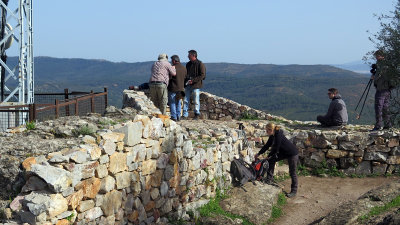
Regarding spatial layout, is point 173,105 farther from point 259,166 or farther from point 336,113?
point 336,113

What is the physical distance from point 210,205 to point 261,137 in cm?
527

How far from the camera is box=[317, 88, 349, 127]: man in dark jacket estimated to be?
15044mm

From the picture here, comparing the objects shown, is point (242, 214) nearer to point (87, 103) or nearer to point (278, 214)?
point (278, 214)

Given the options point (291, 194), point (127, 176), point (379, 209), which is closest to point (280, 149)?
point (291, 194)

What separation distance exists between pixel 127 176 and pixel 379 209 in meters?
4.63

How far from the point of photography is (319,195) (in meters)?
12.7

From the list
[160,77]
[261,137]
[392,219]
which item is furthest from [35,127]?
[261,137]

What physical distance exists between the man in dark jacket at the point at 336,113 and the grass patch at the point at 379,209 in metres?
5.27

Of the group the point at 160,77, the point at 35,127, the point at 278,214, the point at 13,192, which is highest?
the point at 160,77

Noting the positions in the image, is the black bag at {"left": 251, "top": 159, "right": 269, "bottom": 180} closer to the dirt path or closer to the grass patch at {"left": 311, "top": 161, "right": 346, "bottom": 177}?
the dirt path

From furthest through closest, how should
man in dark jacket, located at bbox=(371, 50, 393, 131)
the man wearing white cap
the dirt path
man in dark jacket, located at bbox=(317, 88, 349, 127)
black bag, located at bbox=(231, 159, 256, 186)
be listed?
1. man in dark jacket, located at bbox=(317, 88, 349, 127)
2. the man wearing white cap
3. man in dark jacket, located at bbox=(371, 50, 393, 131)
4. black bag, located at bbox=(231, 159, 256, 186)
5. the dirt path

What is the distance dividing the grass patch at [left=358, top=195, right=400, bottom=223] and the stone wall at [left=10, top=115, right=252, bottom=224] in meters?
3.30

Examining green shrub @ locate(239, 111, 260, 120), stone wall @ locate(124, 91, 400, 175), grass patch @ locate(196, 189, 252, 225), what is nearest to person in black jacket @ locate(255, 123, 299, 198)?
grass patch @ locate(196, 189, 252, 225)

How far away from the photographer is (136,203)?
8.94 meters
